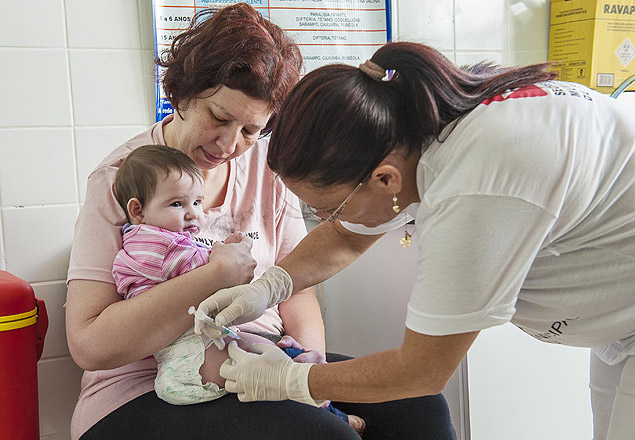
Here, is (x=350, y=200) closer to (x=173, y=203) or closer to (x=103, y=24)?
(x=173, y=203)

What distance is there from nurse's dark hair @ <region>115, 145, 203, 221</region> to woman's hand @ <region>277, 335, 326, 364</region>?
14.9 inches

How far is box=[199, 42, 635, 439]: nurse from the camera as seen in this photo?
82cm

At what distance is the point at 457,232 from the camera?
0.82 metres

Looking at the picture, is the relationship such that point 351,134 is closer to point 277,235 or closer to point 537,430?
point 277,235

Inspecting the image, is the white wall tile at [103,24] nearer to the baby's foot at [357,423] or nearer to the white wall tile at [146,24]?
the white wall tile at [146,24]

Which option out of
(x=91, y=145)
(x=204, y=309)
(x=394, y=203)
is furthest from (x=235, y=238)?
(x=91, y=145)

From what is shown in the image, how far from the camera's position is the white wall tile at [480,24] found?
203 cm

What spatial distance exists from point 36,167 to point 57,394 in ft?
1.94

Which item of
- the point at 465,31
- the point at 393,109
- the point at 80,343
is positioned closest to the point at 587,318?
the point at 393,109

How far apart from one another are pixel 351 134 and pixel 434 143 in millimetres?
126

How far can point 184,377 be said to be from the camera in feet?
3.69

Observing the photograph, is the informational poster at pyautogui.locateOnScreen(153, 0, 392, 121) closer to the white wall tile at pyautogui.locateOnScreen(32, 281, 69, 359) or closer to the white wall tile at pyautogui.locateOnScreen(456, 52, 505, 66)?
the white wall tile at pyautogui.locateOnScreen(456, 52, 505, 66)

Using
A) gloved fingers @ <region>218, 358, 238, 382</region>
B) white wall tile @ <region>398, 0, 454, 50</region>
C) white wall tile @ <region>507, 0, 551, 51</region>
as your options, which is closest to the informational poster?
white wall tile @ <region>398, 0, 454, 50</region>

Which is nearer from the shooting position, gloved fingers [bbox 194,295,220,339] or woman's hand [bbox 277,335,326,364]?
gloved fingers [bbox 194,295,220,339]
